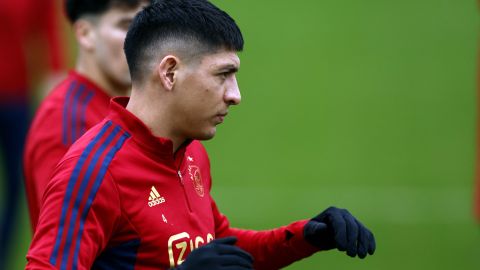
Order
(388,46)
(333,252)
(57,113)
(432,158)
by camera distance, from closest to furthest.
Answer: (57,113) < (333,252) < (432,158) < (388,46)

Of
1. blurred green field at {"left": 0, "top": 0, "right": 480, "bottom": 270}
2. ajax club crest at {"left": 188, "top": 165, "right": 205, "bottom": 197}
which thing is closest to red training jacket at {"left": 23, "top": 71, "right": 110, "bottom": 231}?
ajax club crest at {"left": 188, "top": 165, "right": 205, "bottom": 197}

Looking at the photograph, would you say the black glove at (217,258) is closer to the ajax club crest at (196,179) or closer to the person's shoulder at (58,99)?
the ajax club crest at (196,179)

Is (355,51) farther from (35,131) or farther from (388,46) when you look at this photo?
(35,131)

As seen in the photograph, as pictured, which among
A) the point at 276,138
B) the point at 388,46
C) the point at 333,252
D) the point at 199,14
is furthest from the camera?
the point at 388,46

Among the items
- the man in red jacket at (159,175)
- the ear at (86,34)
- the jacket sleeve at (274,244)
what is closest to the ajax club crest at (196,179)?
the man in red jacket at (159,175)

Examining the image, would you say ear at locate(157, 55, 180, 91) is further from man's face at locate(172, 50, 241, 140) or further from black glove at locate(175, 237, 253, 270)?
black glove at locate(175, 237, 253, 270)

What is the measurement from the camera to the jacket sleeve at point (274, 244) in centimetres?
374

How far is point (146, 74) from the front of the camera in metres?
3.50

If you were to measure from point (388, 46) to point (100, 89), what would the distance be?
27.6 feet

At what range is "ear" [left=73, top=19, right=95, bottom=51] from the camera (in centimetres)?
487

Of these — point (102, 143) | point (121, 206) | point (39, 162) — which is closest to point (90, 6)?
point (39, 162)

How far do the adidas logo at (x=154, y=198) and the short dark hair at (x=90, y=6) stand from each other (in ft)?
5.06

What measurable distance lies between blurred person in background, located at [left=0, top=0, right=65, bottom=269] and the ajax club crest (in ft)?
11.6

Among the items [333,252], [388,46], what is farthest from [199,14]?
[388,46]
